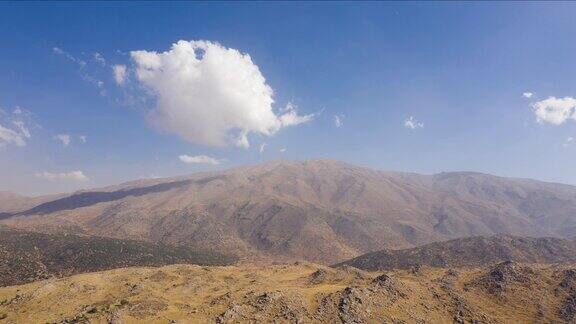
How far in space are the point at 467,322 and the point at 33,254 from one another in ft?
453

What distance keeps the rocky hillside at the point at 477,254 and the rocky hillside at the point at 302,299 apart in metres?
57.9

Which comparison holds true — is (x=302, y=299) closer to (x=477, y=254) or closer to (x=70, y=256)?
(x=477, y=254)

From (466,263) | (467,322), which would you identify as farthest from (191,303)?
(466,263)

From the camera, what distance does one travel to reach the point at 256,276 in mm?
89062

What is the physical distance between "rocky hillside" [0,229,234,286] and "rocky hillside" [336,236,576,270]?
62894 millimetres

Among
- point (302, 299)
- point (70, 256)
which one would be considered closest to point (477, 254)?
point (302, 299)

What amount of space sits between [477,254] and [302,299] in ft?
345

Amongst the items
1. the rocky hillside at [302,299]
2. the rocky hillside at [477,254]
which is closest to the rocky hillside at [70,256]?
the rocky hillside at [302,299]

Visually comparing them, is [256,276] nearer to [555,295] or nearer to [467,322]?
[467,322]

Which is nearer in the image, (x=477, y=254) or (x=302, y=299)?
(x=302, y=299)

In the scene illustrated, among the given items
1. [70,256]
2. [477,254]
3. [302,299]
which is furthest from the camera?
[477,254]

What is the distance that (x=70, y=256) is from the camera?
144250mm

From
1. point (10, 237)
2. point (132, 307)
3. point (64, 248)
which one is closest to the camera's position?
point (132, 307)

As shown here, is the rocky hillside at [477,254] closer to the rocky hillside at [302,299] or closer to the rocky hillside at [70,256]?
the rocky hillside at [302,299]
